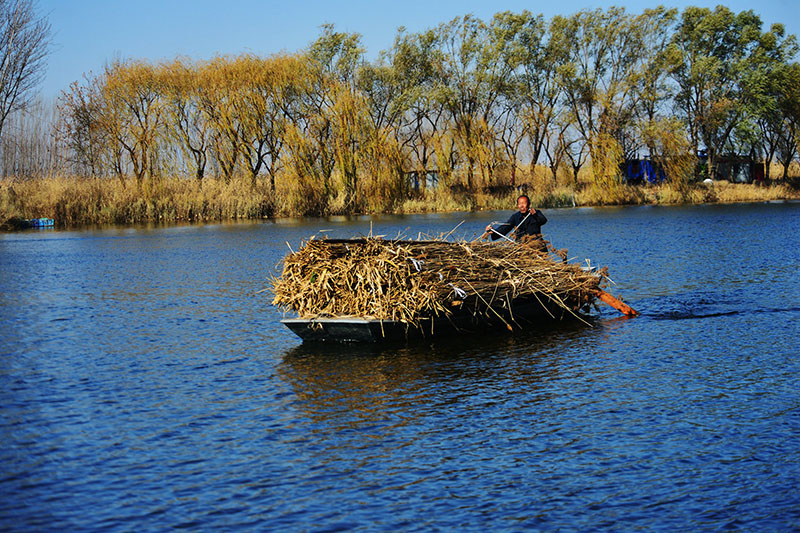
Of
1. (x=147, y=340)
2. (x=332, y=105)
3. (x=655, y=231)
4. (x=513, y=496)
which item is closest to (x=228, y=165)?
(x=332, y=105)

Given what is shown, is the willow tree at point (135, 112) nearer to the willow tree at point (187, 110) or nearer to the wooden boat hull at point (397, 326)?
the willow tree at point (187, 110)

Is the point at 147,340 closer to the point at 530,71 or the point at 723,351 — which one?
the point at 723,351

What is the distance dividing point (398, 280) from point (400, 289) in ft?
0.42

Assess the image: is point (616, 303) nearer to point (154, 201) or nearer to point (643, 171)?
point (154, 201)

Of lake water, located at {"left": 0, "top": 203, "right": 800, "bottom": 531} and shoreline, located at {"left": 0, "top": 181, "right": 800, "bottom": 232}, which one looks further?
shoreline, located at {"left": 0, "top": 181, "right": 800, "bottom": 232}

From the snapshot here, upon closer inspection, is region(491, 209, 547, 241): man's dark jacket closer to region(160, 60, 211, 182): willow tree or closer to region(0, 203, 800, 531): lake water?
region(0, 203, 800, 531): lake water

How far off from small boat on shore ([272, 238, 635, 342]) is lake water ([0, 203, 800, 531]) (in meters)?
0.40

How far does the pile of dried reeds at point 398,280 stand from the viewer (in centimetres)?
1228

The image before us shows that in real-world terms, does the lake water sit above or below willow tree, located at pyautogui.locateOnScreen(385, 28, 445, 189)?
below

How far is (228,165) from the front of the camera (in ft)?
188

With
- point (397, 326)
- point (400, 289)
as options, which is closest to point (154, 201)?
point (397, 326)

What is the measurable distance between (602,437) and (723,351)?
14.8 feet

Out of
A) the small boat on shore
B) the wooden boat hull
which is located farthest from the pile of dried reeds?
the wooden boat hull

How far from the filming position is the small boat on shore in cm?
1229
